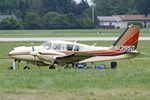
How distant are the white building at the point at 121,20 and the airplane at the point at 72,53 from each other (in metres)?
116

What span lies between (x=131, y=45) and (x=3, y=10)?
403 ft

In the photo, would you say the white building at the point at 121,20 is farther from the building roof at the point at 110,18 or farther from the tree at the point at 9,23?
the tree at the point at 9,23

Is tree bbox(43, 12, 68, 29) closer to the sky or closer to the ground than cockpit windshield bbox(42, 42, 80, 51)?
closer to the ground

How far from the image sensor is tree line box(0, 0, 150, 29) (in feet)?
382

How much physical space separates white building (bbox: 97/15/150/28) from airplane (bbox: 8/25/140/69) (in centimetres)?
11615

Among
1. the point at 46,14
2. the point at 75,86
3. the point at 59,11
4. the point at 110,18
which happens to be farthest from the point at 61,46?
the point at 110,18

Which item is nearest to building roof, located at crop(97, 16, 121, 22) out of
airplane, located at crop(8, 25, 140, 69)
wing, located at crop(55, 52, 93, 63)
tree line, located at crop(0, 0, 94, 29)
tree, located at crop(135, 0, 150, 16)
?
tree line, located at crop(0, 0, 94, 29)

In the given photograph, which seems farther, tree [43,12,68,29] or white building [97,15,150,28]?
white building [97,15,150,28]

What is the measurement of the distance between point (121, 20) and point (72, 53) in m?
122

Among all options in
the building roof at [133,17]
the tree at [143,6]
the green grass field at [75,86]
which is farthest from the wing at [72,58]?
the building roof at [133,17]

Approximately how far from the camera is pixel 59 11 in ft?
463

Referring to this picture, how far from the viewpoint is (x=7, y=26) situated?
111500mm


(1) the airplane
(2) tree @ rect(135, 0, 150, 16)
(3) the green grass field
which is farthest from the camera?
(2) tree @ rect(135, 0, 150, 16)

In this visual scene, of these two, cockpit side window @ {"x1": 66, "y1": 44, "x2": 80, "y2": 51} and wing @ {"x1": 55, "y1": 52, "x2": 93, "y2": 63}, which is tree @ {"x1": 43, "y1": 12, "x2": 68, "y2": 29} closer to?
cockpit side window @ {"x1": 66, "y1": 44, "x2": 80, "y2": 51}
